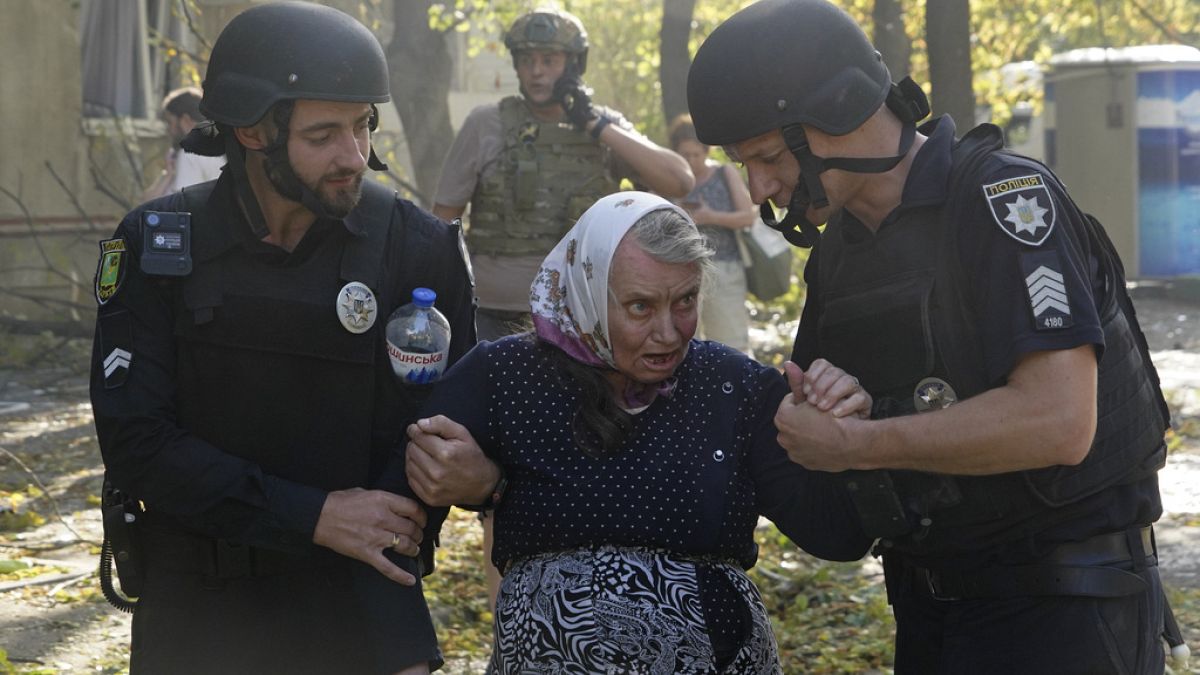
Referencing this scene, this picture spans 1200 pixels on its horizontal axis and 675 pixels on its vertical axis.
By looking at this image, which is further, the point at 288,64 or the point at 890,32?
the point at 890,32

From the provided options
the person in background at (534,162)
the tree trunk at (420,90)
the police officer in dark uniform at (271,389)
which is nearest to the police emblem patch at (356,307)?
the police officer in dark uniform at (271,389)

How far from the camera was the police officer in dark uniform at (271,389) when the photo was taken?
321 centimetres

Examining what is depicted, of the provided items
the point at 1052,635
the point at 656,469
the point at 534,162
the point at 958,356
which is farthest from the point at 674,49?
the point at 1052,635

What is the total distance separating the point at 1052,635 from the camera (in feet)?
9.79

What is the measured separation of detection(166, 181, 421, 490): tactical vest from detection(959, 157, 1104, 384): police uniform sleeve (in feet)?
4.10

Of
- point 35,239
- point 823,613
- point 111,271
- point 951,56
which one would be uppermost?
point 111,271

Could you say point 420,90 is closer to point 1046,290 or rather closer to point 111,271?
point 111,271

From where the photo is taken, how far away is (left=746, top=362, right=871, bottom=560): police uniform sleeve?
3223 millimetres

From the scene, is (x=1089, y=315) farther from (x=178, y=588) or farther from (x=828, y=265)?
(x=178, y=588)

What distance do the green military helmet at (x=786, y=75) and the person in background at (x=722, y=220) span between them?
6366 mm

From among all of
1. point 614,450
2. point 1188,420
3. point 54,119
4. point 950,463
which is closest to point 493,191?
point 614,450

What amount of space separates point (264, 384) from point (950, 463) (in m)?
1.41

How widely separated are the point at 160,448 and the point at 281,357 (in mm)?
305

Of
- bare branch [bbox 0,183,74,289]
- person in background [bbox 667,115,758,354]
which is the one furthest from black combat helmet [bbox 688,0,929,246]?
bare branch [bbox 0,183,74,289]
